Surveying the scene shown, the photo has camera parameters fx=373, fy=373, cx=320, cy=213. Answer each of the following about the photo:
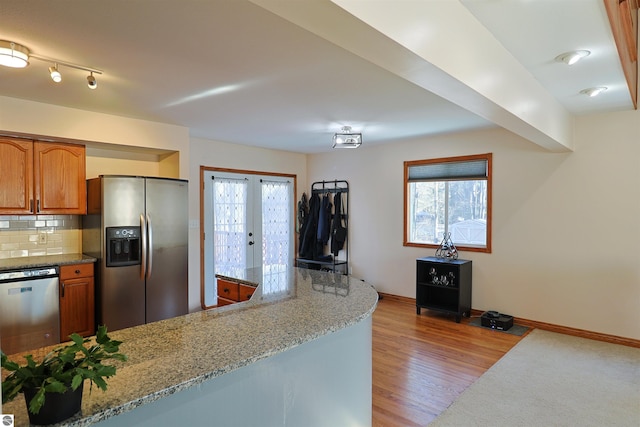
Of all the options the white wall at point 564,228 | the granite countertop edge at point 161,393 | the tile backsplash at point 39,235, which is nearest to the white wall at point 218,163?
the tile backsplash at point 39,235

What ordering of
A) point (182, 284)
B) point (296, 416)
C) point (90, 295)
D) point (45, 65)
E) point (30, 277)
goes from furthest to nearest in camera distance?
point (182, 284), point (90, 295), point (30, 277), point (45, 65), point (296, 416)

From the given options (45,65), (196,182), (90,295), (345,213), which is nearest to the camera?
(45,65)

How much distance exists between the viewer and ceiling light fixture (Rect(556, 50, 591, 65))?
2.38 metres

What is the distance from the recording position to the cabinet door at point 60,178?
350 cm

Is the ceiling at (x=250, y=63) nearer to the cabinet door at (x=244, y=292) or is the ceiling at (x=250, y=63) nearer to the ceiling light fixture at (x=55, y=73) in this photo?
the ceiling light fixture at (x=55, y=73)

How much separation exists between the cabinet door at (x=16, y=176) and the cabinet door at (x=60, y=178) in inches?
2.1

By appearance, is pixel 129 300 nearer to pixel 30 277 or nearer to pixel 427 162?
pixel 30 277

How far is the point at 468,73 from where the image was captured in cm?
197

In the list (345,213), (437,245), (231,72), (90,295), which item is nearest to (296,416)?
(231,72)

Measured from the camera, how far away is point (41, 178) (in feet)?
11.5

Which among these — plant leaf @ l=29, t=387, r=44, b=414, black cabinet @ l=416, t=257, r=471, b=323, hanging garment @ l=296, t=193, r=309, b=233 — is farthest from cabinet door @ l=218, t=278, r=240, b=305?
hanging garment @ l=296, t=193, r=309, b=233

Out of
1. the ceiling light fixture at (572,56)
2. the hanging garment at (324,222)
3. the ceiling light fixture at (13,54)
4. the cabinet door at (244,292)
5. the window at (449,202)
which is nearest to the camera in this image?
the ceiling light fixture at (13,54)

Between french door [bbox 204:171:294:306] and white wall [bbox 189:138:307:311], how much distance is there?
0.15 metres

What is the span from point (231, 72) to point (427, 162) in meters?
3.35
